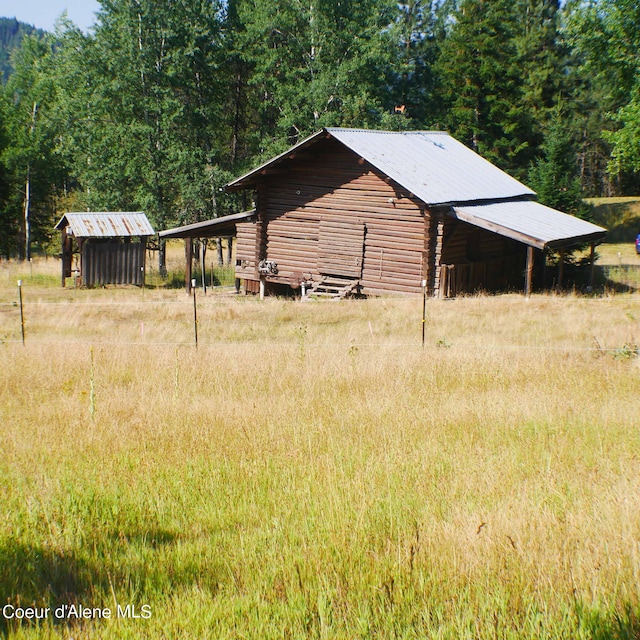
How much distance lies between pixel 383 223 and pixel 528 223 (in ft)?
15.5

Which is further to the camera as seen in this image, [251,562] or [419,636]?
[251,562]

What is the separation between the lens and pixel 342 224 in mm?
27578

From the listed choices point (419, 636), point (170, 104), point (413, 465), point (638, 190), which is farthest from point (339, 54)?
point (419, 636)

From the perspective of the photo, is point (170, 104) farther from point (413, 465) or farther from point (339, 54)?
point (413, 465)

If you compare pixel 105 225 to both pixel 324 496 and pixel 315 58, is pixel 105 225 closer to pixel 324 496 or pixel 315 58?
pixel 315 58

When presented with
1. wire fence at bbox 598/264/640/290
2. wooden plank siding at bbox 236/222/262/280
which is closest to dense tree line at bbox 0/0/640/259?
wire fence at bbox 598/264/640/290

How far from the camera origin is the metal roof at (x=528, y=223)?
23.6 m

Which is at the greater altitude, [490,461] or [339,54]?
[339,54]

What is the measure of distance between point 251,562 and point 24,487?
7.50 feet

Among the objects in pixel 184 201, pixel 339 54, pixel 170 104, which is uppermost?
pixel 339 54

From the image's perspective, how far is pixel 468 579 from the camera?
16.4 ft

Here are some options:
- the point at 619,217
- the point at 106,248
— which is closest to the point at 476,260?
the point at 106,248

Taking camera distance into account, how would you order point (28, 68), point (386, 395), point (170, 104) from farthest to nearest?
point (28, 68)
point (170, 104)
point (386, 395)

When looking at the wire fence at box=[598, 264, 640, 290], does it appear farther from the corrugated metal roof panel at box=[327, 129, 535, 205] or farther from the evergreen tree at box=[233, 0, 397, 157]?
the evergreen tree at box=[233, 0, 397, 157]
